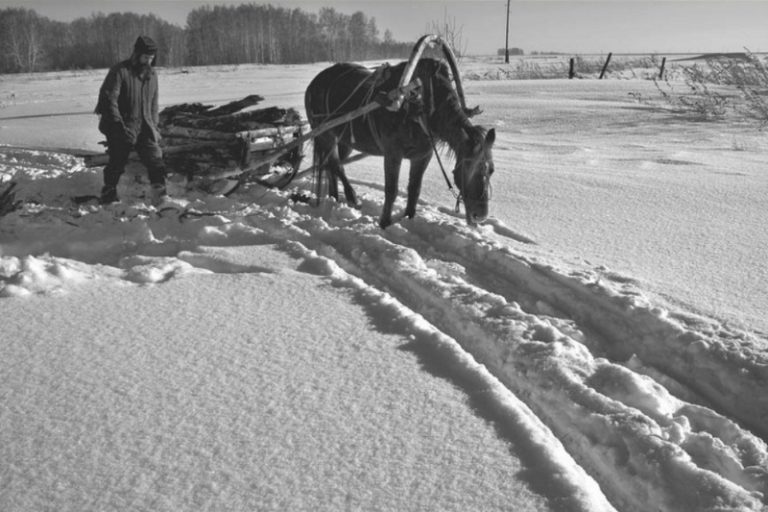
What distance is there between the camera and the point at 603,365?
2.79 meters

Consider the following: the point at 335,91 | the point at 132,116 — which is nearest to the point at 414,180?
the point at 335,91

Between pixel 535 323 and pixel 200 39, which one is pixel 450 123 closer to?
pixel 535 323

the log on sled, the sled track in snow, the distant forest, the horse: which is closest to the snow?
the sled track in snow

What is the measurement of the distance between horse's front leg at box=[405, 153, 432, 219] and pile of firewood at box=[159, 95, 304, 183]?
5.32ft

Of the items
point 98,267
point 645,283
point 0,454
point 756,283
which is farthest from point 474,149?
point 0,454

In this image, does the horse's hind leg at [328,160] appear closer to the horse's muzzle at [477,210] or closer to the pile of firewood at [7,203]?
the horse's muzzle at [477,210]

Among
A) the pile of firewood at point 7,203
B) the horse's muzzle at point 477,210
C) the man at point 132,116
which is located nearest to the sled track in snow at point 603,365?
the horse's muzzle at point 477,210

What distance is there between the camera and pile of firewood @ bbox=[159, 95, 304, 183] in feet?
20.5

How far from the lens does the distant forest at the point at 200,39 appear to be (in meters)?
73.6

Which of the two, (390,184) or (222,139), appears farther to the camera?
(222,139)

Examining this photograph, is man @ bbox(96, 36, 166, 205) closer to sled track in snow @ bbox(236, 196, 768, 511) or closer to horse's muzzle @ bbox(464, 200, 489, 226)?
sled track in snow @ bbox(236, 196, 768, 511)

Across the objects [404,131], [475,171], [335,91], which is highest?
[335,91]

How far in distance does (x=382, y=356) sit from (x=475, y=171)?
1.89 metres

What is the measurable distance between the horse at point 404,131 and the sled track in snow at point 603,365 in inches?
19.6
